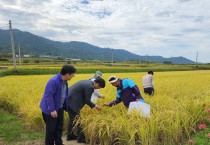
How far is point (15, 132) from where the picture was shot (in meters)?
7.53

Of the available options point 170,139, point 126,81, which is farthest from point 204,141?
point 126,81

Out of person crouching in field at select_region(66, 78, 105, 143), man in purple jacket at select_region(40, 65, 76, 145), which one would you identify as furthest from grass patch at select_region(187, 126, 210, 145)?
man in purple jacket at select_region(40, 65, 76, 145)

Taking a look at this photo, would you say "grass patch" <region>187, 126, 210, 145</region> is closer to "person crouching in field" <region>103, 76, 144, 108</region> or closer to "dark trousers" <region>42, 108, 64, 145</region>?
"person crouching in field" <region>103, 76, 144, 108</region>

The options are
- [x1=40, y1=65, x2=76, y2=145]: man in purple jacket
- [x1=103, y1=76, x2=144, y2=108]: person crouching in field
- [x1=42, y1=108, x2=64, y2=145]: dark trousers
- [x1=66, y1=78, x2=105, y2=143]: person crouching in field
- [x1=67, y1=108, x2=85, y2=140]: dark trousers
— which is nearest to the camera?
[x1=40, y1=65, x2=76, y2=145]: man in purple jacket

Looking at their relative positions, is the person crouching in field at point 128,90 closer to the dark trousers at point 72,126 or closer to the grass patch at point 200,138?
the dark trousers at point 72,126

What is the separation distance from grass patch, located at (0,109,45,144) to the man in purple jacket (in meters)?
1.33

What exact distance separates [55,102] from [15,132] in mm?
2637

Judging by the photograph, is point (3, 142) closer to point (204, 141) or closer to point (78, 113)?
point (78, 113)

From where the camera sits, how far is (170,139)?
19.0 feet

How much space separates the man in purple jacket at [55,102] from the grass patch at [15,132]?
1332mm

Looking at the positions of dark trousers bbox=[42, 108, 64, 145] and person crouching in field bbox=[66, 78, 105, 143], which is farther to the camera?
person crouching in field bbox=[66, 78, 105, 143]

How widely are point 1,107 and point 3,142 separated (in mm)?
5214

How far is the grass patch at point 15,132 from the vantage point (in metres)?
6.97

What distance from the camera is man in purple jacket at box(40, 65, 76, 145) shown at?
211 inches
